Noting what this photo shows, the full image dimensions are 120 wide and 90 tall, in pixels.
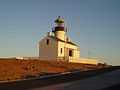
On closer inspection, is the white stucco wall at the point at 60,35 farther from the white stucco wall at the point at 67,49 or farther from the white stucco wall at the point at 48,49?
the white stucco wall at the point at 48,49

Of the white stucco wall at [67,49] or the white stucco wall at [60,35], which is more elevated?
the white stucco wall at [60,35]

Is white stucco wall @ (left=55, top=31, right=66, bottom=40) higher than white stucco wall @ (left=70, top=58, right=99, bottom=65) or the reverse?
higher

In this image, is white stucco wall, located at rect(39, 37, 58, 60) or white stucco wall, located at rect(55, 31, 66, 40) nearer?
white stucco wall, located at rect(39, 37, 58, 60)

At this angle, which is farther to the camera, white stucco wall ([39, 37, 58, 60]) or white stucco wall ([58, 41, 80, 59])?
white stucco wall ([58, 41, 80, 59])

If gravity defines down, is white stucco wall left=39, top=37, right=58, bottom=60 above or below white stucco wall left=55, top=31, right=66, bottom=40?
below

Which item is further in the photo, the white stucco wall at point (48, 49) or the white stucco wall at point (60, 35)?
the white stucco wall at point (60, 35)

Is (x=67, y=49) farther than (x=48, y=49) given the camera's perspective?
Yes

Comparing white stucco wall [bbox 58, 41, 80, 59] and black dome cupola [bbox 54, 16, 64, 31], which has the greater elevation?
black dome cupola [bbox 54, 16, 64, 31]

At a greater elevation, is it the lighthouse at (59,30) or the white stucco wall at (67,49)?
the lighthouse at (59,30)

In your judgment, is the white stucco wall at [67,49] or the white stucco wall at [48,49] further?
the white stucco wall at [67,49]

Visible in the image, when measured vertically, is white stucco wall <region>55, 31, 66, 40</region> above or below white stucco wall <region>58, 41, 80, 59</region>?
above

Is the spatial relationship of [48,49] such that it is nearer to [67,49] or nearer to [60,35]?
[67,49]

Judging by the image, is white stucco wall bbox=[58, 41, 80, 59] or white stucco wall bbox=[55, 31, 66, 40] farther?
white stucco wall bbox=[55, 31, 66, 40]

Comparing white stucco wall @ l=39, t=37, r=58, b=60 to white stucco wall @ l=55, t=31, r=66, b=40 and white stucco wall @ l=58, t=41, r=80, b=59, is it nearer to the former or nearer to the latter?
white stucco wall @ l=58, t=41, r=80, b=59
